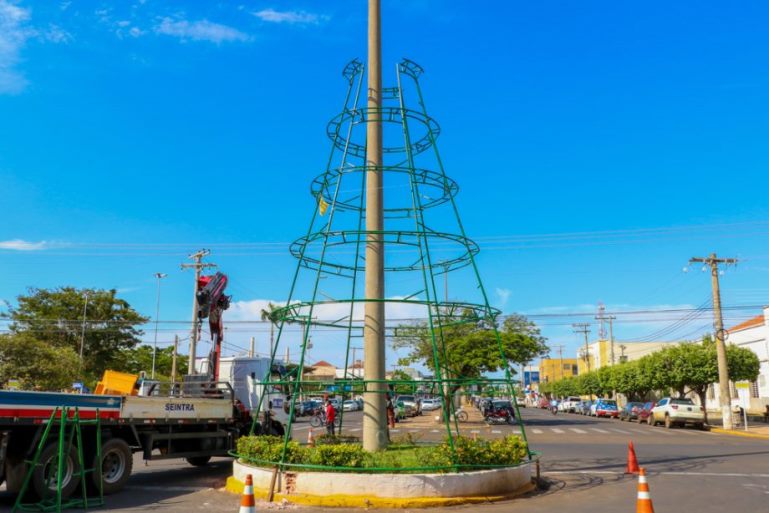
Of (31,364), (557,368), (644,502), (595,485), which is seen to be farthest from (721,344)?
(557,368)

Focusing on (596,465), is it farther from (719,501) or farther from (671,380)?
(671,380)

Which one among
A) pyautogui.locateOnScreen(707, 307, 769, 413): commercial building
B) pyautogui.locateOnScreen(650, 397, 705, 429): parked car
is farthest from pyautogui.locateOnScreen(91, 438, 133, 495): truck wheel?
pyautogui.locateOnScreen(707, 307, 769, 413): commercial building

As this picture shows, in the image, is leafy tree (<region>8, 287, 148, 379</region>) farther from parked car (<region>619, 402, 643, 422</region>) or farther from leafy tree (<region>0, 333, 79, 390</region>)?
parked car (<region>619, 402, 643, 422</region>)

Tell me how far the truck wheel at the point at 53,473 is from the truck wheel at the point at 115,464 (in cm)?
61

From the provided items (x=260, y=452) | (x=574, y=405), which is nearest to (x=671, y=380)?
(x=574, y=405)

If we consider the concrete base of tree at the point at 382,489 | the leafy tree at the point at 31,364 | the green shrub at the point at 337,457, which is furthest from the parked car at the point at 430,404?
the green shrub at the point at 337,457

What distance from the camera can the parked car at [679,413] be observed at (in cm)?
3653

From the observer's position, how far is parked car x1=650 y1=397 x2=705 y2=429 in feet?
120

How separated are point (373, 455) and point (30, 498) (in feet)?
19.0

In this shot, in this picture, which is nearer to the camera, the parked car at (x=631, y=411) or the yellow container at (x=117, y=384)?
the yellow container at (x=117, y=384)

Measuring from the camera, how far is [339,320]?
551 inches

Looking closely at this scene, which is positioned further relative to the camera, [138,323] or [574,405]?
[574,405]

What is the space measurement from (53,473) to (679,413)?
116ft

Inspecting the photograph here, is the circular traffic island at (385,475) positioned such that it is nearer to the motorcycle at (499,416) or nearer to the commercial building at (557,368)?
the motorcycle at (499,416)
